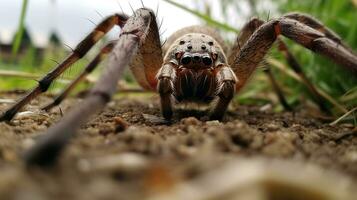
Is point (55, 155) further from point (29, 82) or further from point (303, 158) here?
point (29, 82)

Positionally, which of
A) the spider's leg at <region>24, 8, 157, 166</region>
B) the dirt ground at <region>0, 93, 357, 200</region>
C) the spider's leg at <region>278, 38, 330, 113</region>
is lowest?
the spider's leg at <region>278, 38, 330, 113</region>

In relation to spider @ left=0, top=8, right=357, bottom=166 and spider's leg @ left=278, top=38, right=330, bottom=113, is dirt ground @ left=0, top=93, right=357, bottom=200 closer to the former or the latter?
spider @ left=0, top=8, right=357, bottom=166

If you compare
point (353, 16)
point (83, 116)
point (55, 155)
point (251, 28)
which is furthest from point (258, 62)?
point (55, 155)

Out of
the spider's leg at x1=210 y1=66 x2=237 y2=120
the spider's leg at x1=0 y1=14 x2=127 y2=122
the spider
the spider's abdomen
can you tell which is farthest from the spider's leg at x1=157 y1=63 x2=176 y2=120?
the spider's leg at x1=0 y1=14 x2=127 y2=122

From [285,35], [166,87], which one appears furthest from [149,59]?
[285,35]

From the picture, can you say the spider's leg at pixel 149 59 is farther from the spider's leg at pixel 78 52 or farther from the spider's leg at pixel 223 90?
the spider's leg at pixel 223 90

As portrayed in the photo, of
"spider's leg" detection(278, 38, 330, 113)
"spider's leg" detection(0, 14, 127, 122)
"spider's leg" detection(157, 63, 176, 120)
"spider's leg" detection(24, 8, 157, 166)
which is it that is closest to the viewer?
"spider's leg" detection(24, 8, 157, 166)

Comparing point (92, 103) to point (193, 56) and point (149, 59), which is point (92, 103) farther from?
point (149, 59)
